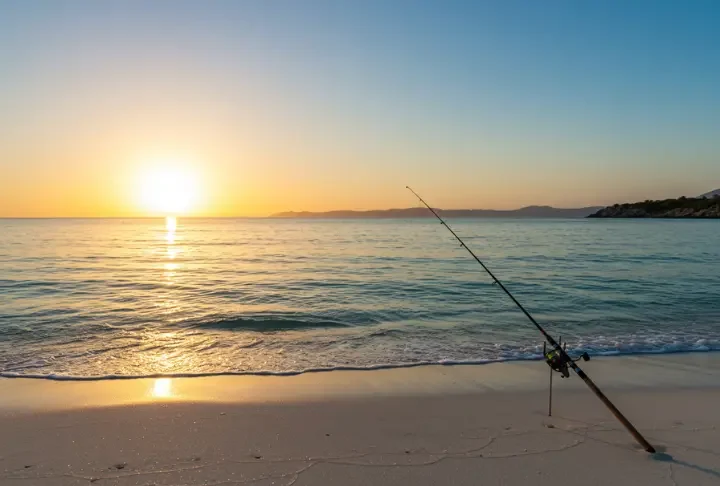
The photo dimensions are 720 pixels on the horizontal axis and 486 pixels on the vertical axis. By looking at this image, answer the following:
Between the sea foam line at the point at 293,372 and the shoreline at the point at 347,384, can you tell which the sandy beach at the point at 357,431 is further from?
the sea foam line at the point at 293,372

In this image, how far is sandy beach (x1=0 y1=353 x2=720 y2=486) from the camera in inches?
183

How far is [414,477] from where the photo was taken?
4.56 m

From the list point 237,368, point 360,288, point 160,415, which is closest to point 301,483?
point 160,415

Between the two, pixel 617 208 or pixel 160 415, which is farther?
pixel 617 208

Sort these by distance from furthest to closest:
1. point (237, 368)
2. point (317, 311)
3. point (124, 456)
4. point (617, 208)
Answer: point (617, 208), point (317, 311), point (237, 368), point (124, 456)

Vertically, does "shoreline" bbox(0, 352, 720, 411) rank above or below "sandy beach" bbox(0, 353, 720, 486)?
below

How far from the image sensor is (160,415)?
607 cm

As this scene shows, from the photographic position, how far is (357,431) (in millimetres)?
5703

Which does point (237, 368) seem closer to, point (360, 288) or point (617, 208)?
point (360, 288)

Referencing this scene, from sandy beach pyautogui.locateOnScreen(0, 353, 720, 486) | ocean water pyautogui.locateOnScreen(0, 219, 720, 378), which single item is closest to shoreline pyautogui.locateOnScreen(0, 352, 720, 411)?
sandy beach pyautogui.locateOnScreen(0, 353, 720, 486)

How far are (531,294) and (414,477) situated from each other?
543 inches

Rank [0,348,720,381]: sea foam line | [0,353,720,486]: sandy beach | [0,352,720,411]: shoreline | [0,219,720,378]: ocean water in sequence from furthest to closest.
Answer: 1. [0,219,720,378]: ocean water
2. [0,348,720,381]: sea foam line
3. [0,352,720,411]: shoreline
4. [0,353,720,486]: sandy beach

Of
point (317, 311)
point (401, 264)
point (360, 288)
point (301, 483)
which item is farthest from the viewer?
point (401, 264)

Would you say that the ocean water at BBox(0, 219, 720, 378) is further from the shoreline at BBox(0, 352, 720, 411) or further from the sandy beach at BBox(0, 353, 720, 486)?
the sandy beach at BBox(0, 353, 720, 486)
